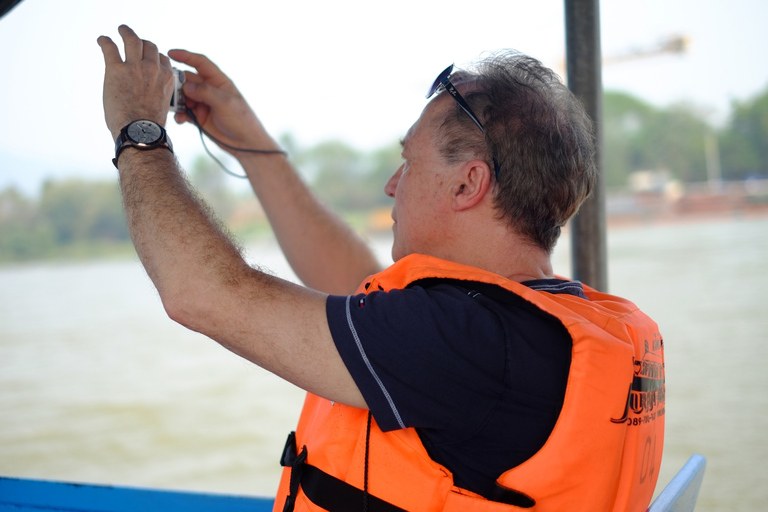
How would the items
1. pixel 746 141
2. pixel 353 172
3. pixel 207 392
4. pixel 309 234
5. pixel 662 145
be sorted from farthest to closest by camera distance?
pixel 662 145
pixel 746 141
pixel 353 172
pixel 207 392
pixel 309 234

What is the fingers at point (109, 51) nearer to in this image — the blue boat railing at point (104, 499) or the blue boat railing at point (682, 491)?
the blue boat railing at point (104, 499)

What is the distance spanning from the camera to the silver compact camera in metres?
1.46

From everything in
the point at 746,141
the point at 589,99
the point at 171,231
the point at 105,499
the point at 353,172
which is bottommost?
the point at 105,499

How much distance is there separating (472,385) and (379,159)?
107 feet

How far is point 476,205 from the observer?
1.20 meters

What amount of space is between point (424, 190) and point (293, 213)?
0.66m

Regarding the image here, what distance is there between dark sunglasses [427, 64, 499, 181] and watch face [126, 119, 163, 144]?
509 mm

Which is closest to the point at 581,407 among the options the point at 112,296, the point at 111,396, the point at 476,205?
the point at 476,205

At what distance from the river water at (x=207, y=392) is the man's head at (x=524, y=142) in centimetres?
103

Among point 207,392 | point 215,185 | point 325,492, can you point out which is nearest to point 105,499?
point 325,492

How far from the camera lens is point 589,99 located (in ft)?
5.49

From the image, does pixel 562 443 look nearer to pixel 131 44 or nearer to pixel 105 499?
pixel 131 44

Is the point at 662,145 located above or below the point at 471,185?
above

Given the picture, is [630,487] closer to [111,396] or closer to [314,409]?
[314,409]
